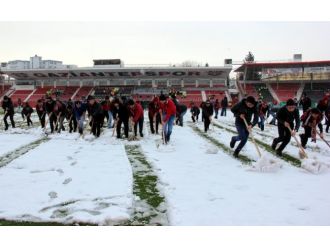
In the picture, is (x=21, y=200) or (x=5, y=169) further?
(x=5, y=169)

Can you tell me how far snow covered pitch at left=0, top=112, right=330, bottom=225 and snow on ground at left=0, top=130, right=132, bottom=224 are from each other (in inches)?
0.5

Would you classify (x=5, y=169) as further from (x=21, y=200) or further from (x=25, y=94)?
(x=25, y=94)

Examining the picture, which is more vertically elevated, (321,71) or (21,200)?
(321,71)

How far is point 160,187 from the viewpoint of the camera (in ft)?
20.5

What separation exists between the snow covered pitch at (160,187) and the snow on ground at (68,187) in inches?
0.5

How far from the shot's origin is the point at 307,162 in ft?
24.7

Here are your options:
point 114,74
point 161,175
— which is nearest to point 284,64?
point 114,74

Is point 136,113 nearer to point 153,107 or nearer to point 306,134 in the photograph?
point 153,107

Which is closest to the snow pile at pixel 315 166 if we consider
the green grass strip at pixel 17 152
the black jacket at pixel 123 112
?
the green grass strip at pixel 17 152

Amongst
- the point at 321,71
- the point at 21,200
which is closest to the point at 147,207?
the point at 21,200

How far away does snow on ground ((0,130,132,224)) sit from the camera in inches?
193

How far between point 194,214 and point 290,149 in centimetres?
644

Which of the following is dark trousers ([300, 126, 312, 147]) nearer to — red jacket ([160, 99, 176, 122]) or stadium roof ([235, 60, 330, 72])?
red jacket ([160, 99, 176, 122])

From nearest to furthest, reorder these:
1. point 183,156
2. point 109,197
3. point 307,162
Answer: point 109,197 → point 307,162 → point 183,156
